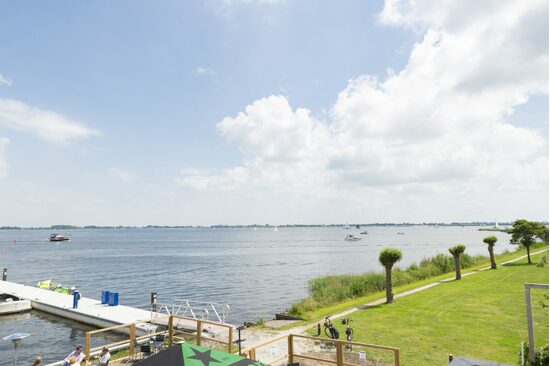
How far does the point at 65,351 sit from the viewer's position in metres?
24.6

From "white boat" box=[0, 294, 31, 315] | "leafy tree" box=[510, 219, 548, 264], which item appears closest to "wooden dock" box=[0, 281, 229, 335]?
"white boat" box=[0, 294, 31, 315]

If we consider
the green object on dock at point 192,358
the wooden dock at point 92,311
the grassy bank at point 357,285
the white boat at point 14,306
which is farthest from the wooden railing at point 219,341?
the white boat at point 14,306

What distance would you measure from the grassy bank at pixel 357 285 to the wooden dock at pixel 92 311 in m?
10.3

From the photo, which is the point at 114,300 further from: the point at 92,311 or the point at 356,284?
the point at 356,284

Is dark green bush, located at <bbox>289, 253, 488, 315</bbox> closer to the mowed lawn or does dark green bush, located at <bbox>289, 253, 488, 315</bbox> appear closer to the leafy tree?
the mowed lawn

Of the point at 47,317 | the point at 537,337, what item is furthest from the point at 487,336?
the point at 47,317

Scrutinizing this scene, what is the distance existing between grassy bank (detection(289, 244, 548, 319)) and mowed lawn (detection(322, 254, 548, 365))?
5171mm

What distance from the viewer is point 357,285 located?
35312mm

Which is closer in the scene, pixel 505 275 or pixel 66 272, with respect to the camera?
pixel 505 275

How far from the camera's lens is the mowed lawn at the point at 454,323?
16.8 meters

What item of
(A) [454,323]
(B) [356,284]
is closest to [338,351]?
(A) [454,323]

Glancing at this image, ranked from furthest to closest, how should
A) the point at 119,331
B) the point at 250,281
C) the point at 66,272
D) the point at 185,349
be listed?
the point at 66,272 → the point at 250,281 → the point at 119,331 → the point at 185,349

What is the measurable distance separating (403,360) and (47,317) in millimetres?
30785

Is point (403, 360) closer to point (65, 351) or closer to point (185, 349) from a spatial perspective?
point (185, 349)
